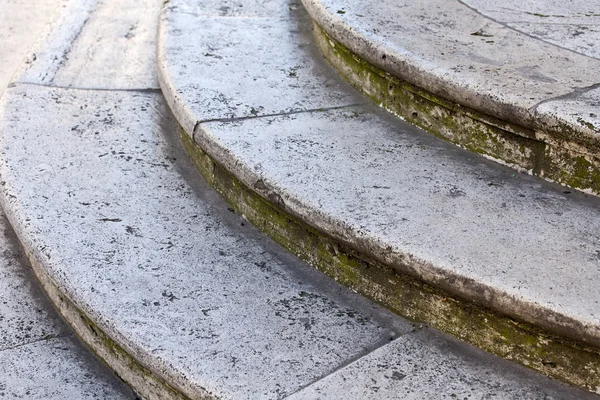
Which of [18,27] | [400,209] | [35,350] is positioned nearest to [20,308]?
[35,350]

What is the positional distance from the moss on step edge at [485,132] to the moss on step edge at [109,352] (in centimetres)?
115

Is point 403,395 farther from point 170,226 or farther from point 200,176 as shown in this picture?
point 200,176

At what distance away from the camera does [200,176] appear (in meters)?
2.58

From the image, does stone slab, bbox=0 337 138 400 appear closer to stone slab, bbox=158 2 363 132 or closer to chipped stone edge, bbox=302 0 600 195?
stone slab, bbox=158 2 363 132

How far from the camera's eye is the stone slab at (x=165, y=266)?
1.81 metres

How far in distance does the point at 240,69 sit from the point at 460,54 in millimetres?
840

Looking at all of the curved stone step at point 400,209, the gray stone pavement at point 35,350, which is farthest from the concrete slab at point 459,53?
the gray stone pavement at point 35,350

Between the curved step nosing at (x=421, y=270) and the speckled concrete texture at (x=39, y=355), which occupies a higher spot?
the curved step nosing at (x=421, y=270)

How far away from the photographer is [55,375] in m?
2.01

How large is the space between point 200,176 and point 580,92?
1241 millimetres

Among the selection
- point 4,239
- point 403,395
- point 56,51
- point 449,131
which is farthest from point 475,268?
point 56,51

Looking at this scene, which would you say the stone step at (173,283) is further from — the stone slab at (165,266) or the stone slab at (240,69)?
the stone slab at (240,69)

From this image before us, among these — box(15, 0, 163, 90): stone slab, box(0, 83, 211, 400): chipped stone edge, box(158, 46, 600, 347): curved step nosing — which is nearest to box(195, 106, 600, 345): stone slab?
box(158, 46, 600, 347): curved step nosing

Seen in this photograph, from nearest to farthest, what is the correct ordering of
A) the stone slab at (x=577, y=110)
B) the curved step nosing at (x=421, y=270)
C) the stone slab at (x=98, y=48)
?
Answer: 1. the curved step nosing at (x=421, y=270)
2. the stone slab at (x=577, y=110)
3. the stone slab at (x=98, y=48)
